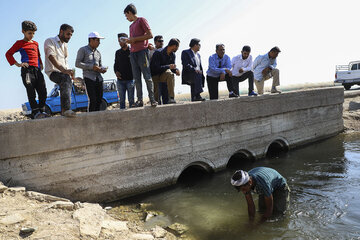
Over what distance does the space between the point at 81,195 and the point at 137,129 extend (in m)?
1.72

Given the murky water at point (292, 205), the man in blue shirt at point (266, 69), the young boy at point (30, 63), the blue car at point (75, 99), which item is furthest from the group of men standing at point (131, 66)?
the blue car at point (75, 99)

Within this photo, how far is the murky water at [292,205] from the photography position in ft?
15.0

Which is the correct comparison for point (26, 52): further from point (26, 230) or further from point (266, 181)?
point (266, 181)

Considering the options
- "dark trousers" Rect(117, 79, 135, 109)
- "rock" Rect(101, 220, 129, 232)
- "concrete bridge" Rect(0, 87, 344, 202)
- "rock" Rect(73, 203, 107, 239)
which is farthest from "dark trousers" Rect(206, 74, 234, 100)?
"rock" Rect(101, 220, 129, 232)

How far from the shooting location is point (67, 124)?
5242 millimetres

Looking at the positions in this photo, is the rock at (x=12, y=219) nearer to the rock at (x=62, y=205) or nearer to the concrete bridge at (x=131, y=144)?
the rock at (x=62, y=205)

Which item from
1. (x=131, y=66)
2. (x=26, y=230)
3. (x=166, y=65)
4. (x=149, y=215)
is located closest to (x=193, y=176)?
(x=149, y=215)

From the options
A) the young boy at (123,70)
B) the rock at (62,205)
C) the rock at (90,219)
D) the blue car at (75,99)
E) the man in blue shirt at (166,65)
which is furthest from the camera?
the blue car at (75,99)

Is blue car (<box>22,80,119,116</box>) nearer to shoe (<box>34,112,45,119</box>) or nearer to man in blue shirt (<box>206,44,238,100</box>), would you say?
man in blue shirt (<box>206,44,238,100</box>)

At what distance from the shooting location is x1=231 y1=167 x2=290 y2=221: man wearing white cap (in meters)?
4.38

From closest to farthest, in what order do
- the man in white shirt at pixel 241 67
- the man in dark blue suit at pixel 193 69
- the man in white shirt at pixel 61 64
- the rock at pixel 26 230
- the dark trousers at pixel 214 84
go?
the rock at pixel 26 230, the man in white shirt at pixel 61 64, the man in dark blue suit at pixel 193 69, the dark trousers at pixel 214 84, the man in white shirt at pixel 241 67

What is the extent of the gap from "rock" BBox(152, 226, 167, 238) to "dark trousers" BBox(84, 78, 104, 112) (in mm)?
2957

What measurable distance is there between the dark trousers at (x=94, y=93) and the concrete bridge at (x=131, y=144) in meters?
0.63

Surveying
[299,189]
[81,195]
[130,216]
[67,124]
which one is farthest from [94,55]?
[299,189]
